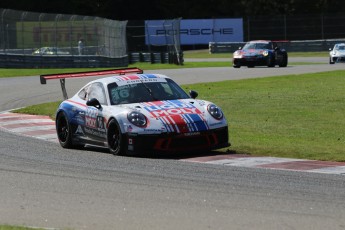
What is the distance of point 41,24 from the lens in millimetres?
51438

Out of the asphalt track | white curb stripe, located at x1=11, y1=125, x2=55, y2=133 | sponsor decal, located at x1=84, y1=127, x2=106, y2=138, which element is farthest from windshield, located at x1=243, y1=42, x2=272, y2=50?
the asphalt track

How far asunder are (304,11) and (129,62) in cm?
3979

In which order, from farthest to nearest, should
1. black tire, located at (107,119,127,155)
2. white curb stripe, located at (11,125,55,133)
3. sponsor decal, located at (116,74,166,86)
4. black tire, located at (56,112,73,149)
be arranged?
white curb stripe, located at (11,125,55,133) < black tire, located at (56,112,73,149) < sponsor decal, located at (116,74,166,86) < black tire, located at (107,119,127,155)

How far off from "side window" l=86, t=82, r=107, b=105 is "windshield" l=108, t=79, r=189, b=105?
0.14 m

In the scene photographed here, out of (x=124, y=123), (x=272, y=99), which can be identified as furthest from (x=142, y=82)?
(x=272, y=99)

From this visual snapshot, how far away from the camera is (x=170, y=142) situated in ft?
45.1

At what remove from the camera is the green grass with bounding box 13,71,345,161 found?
576 inches

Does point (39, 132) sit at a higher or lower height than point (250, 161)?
lower

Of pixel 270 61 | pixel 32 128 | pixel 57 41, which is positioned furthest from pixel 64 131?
pixel 57 41

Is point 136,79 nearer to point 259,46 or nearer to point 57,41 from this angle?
point 259,46

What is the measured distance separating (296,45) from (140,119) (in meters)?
59.9

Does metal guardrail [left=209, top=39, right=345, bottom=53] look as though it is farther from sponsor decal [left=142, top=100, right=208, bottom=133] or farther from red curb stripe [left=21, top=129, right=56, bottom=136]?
sponsor decal [left=142, top=100, right=208, bottom=133]

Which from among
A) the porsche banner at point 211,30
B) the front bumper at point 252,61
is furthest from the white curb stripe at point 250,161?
the porsche banner at point 211,30

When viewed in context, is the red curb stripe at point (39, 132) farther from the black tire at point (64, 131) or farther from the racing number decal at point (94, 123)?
the racing number decal at point (94, 123)
